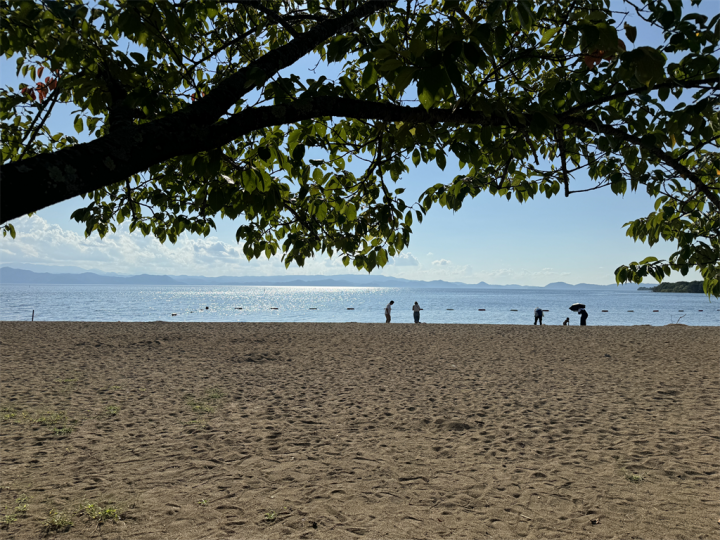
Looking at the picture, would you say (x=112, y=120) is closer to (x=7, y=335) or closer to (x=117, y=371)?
(x=117, y=371)

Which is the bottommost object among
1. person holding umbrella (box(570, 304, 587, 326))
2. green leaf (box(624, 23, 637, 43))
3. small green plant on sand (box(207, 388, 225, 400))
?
small green plant on sand (box(207, 388, 225, 400))

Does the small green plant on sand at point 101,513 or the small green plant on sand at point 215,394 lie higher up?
the small green plant on sand at point 101,513

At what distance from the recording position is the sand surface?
4.84 metres

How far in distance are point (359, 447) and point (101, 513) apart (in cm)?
378

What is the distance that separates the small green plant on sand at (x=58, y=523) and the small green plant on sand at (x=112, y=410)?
179 inches

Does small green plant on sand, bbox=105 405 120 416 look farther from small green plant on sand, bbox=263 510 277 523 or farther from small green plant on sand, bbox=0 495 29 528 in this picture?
small green plant on sand, bbox=263 510 277 523

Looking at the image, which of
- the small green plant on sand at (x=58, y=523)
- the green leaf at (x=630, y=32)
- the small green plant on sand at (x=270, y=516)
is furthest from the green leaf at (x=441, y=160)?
the small green plant on sand at (x=58, y=523)

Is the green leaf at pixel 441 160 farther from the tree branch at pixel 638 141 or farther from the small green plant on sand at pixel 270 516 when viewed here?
the small green plant on sand at pixel 270 516

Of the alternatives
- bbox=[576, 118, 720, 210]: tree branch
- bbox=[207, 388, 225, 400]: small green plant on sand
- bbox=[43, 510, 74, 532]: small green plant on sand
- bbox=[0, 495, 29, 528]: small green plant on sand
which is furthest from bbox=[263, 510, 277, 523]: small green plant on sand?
bbox=[207, 388, 225, 400]: small green plant on sand

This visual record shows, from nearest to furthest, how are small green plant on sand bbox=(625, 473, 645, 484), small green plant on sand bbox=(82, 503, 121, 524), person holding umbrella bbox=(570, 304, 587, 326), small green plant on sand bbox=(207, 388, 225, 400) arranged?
small green plant on sand bbox=(82, 503, 121, 524), small green plant on sand bbox=(625, 473, 645, 484), small green plant on sand bbox=(207, 388, 225, 400), person holding umbrella bbox=(570, 304, 587, 326)

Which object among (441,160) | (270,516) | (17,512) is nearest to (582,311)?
(270,516)

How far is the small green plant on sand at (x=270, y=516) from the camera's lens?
4.81 m

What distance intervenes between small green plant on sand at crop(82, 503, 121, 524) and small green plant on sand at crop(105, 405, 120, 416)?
14.5 ft

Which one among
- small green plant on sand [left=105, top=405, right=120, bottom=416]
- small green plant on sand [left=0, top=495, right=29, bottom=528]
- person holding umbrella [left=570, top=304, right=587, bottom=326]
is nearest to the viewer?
small green plant on sand [left=0, top=495, right=29, bottom=528]
